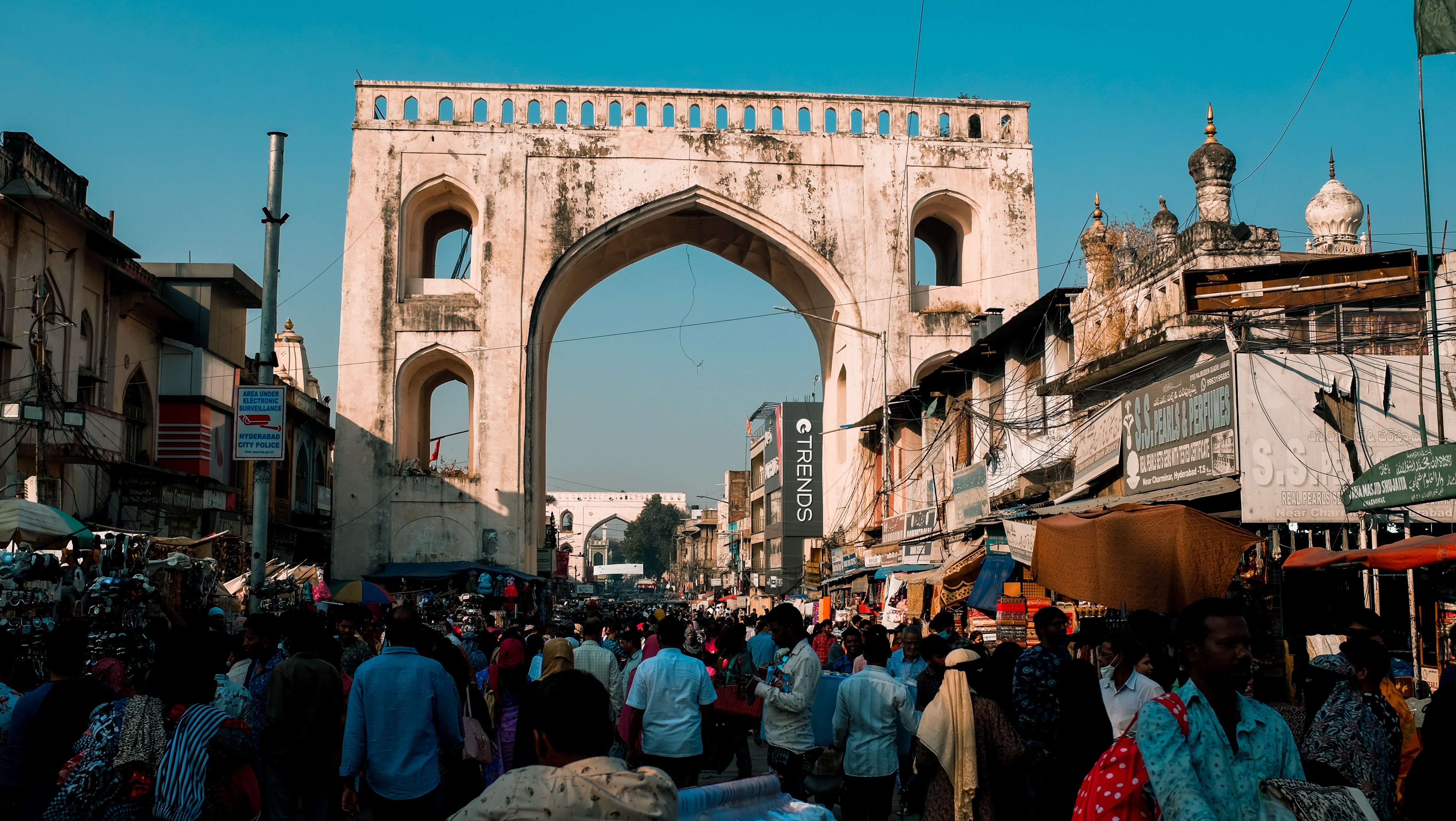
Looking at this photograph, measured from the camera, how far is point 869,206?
26.2 meters

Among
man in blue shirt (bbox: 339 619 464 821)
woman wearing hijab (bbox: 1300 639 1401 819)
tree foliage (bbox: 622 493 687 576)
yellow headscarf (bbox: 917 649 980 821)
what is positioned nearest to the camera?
woman wearing hijab (bbox: 1300 639 1401 819)

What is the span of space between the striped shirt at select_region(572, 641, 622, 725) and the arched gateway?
18.4 m

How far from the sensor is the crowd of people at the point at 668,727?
2.73m

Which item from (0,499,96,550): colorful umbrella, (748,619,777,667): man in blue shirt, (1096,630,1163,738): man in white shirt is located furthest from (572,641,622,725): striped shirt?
(0,499,96,550): colorful umbrella

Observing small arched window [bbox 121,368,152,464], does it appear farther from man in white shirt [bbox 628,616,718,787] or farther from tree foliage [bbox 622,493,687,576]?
tree foliage [bbox 622,493,687,576]

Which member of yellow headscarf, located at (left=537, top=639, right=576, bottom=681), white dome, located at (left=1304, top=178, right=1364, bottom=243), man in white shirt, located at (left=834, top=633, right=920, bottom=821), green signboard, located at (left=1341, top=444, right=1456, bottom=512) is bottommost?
man in white shirt, located at (left=834, top=633, right=920, bottom=821)

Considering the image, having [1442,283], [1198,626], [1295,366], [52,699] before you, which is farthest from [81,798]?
[1442,283]

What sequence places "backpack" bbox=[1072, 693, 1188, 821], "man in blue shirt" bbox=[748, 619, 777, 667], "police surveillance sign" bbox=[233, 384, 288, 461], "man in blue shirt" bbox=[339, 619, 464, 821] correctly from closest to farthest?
"backpack" bbox=[1072, 693, 1188, 821]
"man in blue shirt" bbox=[339, 619, 464, 821]
"man in blue shirt" bbox=[748, 619, 777, 667]
"police surveillance sign" bbox=[233, 384, 288, 461]

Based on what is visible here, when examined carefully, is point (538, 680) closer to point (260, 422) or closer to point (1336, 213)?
point (260, 422)

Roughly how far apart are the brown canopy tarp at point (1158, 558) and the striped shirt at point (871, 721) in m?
2.40

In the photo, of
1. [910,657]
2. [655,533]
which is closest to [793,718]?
[910,657]

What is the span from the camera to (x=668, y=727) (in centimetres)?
591

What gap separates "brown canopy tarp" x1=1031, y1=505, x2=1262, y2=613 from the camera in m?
7.55

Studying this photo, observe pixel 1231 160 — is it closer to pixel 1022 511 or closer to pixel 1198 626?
pixel 1022 511
